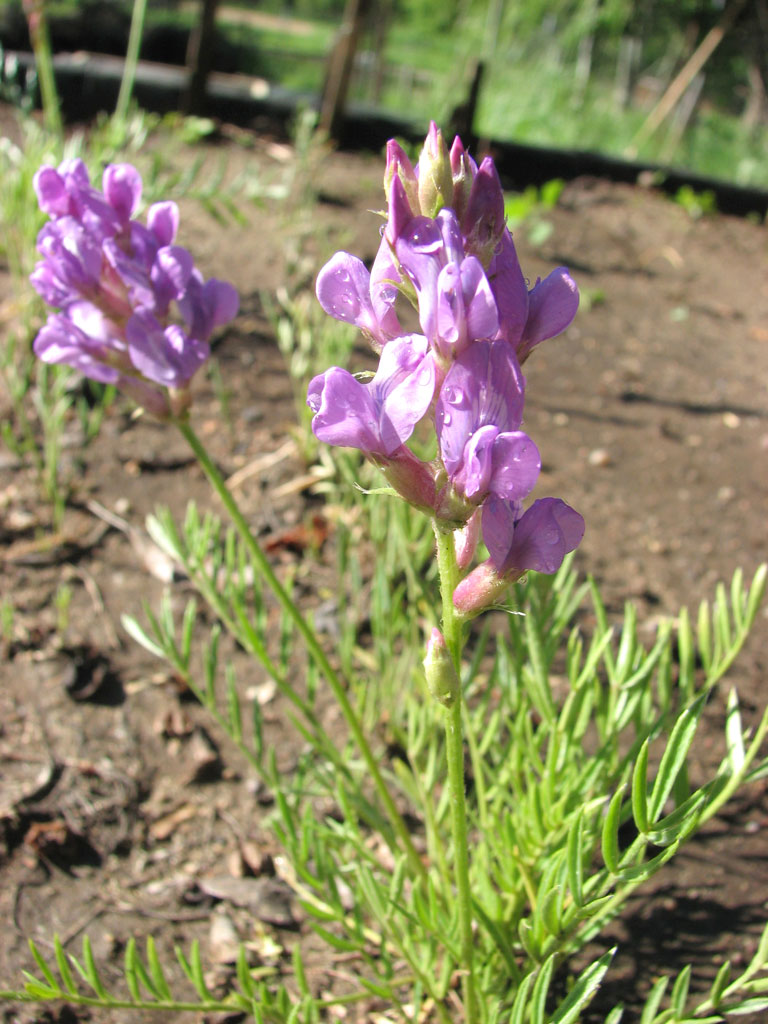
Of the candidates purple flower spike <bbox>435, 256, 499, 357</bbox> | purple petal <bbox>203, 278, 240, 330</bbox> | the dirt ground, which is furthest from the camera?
the dirt ground

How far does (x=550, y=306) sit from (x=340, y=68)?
3.85m

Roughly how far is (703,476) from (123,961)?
77.2 inches

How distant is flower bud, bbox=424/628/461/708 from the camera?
0.79m

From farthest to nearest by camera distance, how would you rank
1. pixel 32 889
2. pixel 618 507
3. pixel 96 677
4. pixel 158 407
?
1. pixel 618 507
2. pixel 96 677
3. pixel 32 889
4. pixel 158 407

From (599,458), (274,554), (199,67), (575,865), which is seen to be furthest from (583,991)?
(199,67)

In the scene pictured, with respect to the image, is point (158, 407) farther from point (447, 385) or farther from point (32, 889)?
point (32, 889)

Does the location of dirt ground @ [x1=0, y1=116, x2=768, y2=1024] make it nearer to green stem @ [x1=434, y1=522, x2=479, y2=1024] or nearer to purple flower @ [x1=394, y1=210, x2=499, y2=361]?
green stem @ [x1=434, y1=522, x2=479, y2=1024]

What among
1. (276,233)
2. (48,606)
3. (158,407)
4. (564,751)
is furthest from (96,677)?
(276,233)

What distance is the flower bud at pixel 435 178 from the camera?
76cm

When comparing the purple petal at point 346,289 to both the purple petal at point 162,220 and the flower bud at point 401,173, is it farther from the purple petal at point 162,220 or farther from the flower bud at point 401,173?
the purple petal at point 162,220

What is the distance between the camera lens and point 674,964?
1.35 m

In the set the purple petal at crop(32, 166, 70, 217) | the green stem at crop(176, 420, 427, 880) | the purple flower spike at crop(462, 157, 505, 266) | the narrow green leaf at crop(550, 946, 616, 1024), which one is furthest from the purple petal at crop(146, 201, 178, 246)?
the narrow green leaf at crop(550, 946, 616, 1024)

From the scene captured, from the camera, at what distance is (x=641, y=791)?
0.77 meters

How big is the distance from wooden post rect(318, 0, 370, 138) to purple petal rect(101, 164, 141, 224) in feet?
11.0
